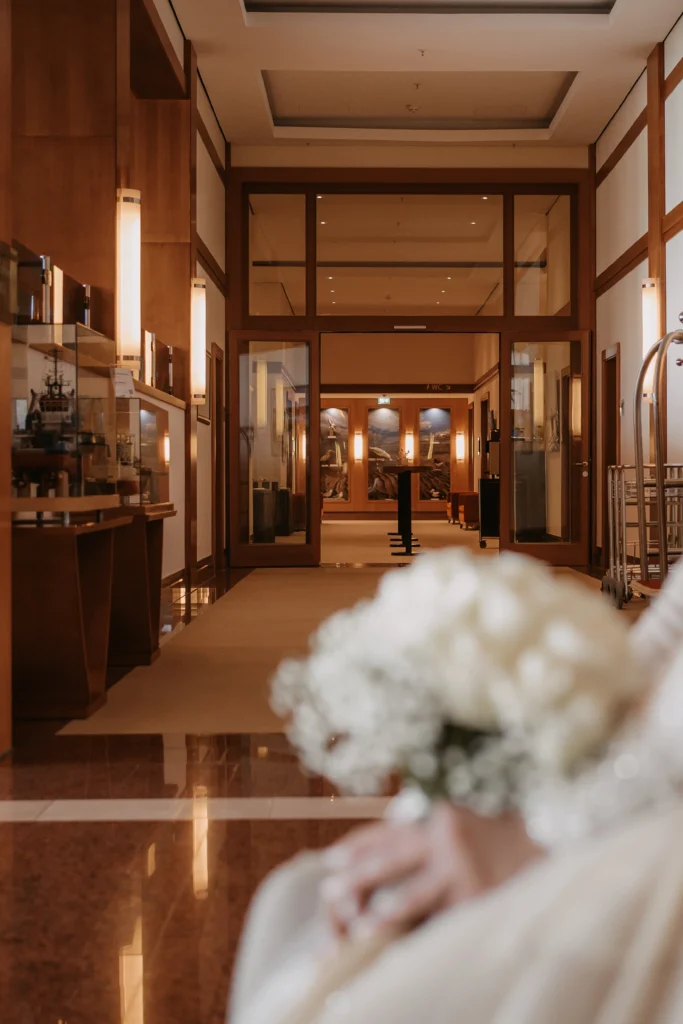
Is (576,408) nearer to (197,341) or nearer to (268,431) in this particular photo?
(268,431)

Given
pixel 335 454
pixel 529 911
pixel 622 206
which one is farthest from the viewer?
pixel 335 454

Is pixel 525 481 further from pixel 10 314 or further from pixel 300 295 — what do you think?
pixel 10 314

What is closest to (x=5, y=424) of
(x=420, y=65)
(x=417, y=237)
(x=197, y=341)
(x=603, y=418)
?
(x=197, y=341)

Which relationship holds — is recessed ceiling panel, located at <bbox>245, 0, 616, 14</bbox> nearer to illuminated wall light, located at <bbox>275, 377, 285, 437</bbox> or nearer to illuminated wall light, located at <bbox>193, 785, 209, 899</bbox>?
illuminated wall light, located at <bbox>275, 377, 285, 437</bbox>

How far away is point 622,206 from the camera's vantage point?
9.54 m

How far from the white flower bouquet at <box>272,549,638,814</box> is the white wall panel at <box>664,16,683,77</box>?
8.04 metres

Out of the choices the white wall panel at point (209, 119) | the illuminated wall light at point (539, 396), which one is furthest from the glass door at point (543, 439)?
the white wall panel at point (209, 119)

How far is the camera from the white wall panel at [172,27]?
7160mm

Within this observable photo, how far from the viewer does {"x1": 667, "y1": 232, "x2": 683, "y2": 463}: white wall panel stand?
25.4ft

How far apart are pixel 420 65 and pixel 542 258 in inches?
121

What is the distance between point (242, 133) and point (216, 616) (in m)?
5.86

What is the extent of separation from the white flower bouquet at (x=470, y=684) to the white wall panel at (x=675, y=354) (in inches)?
286

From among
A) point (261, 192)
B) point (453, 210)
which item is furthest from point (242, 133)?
point (453, 210)

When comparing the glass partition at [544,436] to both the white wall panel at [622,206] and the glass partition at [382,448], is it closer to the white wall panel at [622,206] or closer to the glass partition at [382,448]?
the white wall panel at [622,206]
